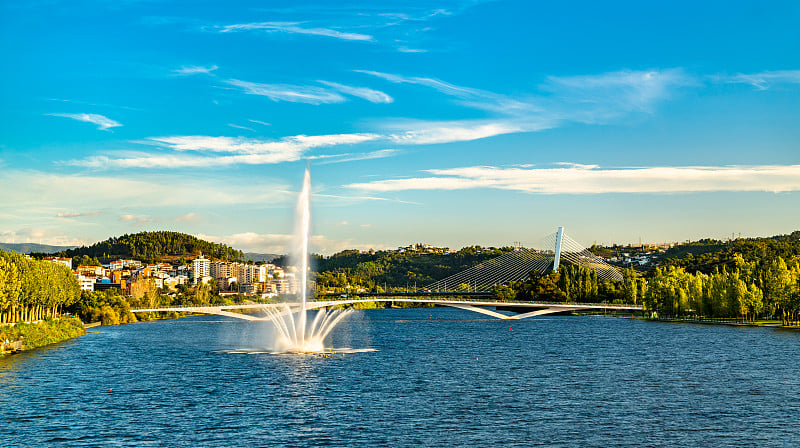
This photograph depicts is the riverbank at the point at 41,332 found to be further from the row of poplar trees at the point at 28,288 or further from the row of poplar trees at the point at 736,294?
the row of poplar trees at the point at 736,294

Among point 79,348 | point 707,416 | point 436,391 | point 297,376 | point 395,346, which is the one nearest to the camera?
point 707,416

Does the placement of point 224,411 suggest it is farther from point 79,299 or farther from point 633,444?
point 79,299

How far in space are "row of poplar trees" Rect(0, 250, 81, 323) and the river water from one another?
9.76 m

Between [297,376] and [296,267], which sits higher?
[296,267]

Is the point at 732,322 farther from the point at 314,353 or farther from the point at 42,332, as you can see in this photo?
the point at 42,332

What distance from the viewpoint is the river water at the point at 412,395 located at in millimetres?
39938

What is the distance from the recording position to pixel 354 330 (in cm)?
13062

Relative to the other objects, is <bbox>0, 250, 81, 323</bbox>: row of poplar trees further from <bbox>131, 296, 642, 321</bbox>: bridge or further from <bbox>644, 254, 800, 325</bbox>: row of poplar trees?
<bbox>644, 254, 800, 325</bbox>: row of poplar trees

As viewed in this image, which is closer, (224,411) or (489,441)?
(489,441)

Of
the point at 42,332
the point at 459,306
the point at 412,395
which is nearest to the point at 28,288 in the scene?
the point at 42,332

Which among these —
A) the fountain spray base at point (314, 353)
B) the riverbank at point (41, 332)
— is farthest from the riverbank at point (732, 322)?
the riverbank at point (41, 332)

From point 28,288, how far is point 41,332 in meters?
7.45

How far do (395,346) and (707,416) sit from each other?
53690 millimetres

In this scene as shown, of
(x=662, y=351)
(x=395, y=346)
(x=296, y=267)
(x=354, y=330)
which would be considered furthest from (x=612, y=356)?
(x=354, y=330)
